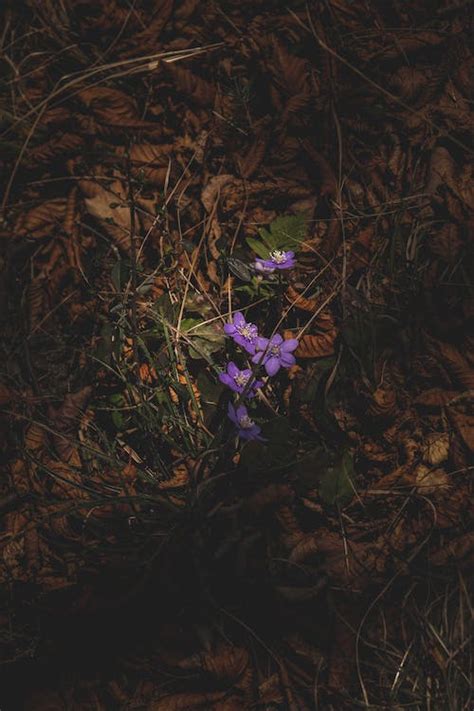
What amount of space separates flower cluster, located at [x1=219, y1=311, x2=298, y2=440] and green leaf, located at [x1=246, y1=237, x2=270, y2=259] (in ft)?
0.84

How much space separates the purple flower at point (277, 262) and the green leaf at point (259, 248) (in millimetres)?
87

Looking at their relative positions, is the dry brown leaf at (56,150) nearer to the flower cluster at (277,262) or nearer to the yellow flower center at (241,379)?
the flower cluster at (277,262)

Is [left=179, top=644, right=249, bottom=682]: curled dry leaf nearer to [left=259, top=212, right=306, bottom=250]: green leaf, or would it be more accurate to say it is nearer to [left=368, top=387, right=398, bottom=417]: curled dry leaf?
[left=368, top=387, right=398, bottom=417]: curled dry leaf

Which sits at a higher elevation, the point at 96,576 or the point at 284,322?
the point at 284,322

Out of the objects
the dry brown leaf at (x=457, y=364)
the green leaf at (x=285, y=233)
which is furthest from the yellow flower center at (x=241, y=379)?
the dry brown leaf at (x=457, y=364)

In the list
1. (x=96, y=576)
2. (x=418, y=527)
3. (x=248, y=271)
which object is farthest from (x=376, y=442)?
(x=96, y=576)

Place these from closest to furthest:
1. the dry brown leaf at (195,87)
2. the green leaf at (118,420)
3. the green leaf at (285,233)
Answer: the green leaf at (118,420) → the green leaf at (285,233) → the dry brown leaf at (195,87)

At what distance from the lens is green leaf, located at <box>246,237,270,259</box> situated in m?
2.03

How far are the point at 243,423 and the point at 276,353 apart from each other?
0.23 m

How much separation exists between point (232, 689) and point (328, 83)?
1946 millimetres

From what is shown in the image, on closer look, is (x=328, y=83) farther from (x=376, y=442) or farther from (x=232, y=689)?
(x=232, y=689)

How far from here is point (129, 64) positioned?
2.34 metres

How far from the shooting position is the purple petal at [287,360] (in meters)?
1.83

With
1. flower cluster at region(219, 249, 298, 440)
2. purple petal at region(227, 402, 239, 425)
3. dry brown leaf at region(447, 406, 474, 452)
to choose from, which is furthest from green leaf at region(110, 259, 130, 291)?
dry brown leaf at region(447, 406, 474, 452)
